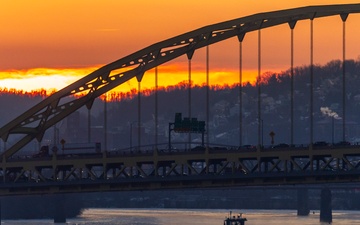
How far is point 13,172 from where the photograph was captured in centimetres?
18512

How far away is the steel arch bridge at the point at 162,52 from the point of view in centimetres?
17350

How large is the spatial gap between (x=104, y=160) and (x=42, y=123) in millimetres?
10775

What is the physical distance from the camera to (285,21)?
174 metres

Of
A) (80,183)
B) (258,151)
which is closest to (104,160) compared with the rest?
(80,183)

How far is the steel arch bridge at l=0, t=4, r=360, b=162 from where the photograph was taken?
569 feet

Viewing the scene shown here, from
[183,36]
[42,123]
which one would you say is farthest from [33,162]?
[183,36]

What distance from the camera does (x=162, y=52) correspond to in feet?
585

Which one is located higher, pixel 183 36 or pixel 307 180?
pixel 183 36

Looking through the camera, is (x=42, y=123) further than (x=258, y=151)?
Yes

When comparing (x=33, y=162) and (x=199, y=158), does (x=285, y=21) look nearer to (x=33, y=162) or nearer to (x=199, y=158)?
(x=199, y=158)

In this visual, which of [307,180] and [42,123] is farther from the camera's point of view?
[42,123]

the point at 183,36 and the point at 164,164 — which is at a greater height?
the point at 183,36

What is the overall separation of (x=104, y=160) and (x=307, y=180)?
1928cm

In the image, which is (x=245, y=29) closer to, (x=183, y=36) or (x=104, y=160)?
(x=183, y=36)
